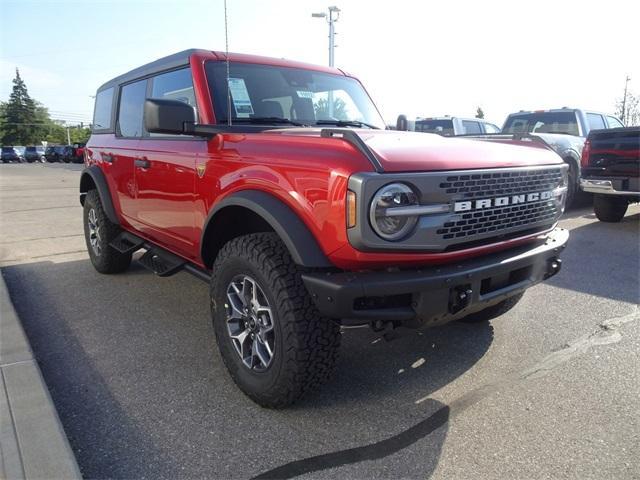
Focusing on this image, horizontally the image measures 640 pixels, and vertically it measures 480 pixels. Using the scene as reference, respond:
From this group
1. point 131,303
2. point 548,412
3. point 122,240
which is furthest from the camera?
point 122,240

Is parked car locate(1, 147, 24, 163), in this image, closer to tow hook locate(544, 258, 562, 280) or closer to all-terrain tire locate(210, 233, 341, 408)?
all-terrain tire locate(210, 233, 341, 408)

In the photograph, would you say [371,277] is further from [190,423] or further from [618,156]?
[618,156]

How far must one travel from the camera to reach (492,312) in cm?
360

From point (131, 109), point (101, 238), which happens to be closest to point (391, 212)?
point (131, 109)

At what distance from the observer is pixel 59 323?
3.84m

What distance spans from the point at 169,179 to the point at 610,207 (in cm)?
734

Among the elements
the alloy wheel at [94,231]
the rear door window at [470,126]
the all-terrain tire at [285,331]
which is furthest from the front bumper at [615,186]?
the alloy wheel at [94,231]

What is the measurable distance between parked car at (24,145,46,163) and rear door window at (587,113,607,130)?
188 feet

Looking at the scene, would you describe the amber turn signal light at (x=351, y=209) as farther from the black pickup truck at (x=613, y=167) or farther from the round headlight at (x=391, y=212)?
the black pickup truck at (x=613, y=167)

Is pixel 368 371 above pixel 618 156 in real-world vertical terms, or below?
below

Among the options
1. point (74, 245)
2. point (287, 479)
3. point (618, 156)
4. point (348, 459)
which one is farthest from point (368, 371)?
point (618, 156)

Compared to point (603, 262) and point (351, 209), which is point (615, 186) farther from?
point (351, 209)

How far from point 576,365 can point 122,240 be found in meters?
4.06

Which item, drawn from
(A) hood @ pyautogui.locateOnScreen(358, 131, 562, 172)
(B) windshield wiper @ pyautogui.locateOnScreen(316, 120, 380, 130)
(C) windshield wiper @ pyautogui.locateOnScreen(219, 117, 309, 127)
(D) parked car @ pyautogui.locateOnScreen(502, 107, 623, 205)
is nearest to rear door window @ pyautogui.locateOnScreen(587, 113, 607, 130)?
(D) parked car @ pyautogui.locateOnScreen(502, 107, 623, 205)
